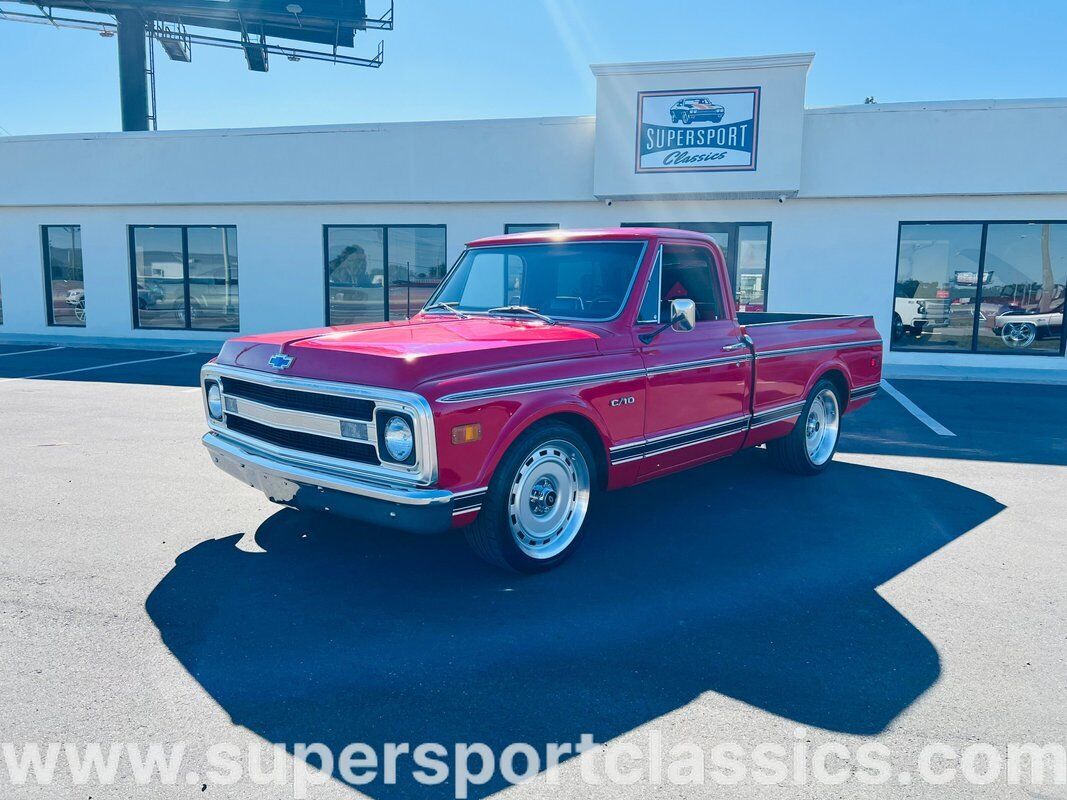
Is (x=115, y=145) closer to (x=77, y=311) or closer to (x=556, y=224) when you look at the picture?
(x=77, y=311)

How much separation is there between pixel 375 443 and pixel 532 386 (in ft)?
2.87

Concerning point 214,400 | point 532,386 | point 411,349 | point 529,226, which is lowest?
point 214,400

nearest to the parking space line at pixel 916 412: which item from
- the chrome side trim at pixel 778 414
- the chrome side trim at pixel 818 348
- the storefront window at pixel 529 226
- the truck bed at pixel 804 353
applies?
the truck bed at pixel 804 353

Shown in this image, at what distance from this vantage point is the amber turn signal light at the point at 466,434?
12.5 ft

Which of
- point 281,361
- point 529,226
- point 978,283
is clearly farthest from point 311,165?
point 281,361

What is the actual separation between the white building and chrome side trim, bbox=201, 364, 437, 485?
38.9 feet

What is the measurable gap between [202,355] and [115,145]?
615 centimetres

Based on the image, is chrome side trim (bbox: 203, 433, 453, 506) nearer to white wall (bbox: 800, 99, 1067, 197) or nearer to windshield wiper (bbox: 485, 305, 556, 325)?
windshield wiper (bbox: 485, 305, 556, 325)

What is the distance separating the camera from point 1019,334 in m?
14.9

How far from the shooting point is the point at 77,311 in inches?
762

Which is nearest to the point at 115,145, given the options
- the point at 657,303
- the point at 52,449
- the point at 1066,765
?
the point at 52,449

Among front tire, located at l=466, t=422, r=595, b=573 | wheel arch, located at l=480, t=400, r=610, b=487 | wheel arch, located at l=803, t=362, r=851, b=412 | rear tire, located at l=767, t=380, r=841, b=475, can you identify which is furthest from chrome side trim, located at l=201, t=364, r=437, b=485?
wheel arch, located at l=803, t=362, r=851, b=412

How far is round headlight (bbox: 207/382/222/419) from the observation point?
197 inches

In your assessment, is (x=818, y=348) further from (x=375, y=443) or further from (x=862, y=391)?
(x=375, y=443)
